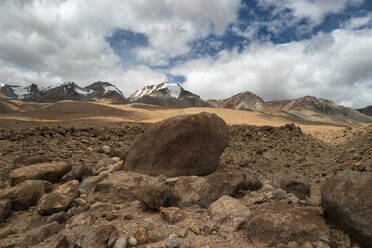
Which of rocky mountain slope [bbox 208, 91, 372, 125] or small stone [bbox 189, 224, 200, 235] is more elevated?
rocky mountain slope [bbox 208, 91, 372, 125]

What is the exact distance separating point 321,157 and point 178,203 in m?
6.91

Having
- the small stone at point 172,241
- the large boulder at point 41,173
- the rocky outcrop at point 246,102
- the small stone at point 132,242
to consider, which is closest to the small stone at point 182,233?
the small stone at point 172,241

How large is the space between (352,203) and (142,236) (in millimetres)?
2397

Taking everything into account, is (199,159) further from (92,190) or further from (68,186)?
(68,186)

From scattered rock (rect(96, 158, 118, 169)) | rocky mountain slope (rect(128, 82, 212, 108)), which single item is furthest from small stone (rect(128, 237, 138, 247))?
rocky mountain slope (rect(128, 82, 212, 108))

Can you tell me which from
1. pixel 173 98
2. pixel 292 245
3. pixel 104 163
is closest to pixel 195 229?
pixel 292 245

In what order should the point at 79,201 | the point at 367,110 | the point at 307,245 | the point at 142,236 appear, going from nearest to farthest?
1. the point at 307,245
2. the point at 142,236
3. the point at 79,201
4. the point at 367,110

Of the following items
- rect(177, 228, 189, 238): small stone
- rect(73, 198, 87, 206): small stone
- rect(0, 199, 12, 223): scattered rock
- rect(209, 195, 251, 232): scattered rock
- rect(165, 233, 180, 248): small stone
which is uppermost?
rect(209, 195, 251, 232): scattered rock

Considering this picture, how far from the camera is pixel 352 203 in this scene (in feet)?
7.46

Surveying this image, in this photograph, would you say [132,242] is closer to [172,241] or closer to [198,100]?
[172,241]

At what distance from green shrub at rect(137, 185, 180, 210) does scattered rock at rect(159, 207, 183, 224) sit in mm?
182

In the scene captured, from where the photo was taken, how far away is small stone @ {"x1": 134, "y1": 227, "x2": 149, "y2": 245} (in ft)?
7.85

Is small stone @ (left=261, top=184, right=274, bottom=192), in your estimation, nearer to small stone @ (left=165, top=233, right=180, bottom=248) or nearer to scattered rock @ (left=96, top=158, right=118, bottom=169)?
small stone @ (left=165, top=233, right=180, bottom=248)

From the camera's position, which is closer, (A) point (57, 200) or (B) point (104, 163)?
(A) point (57, 200)
